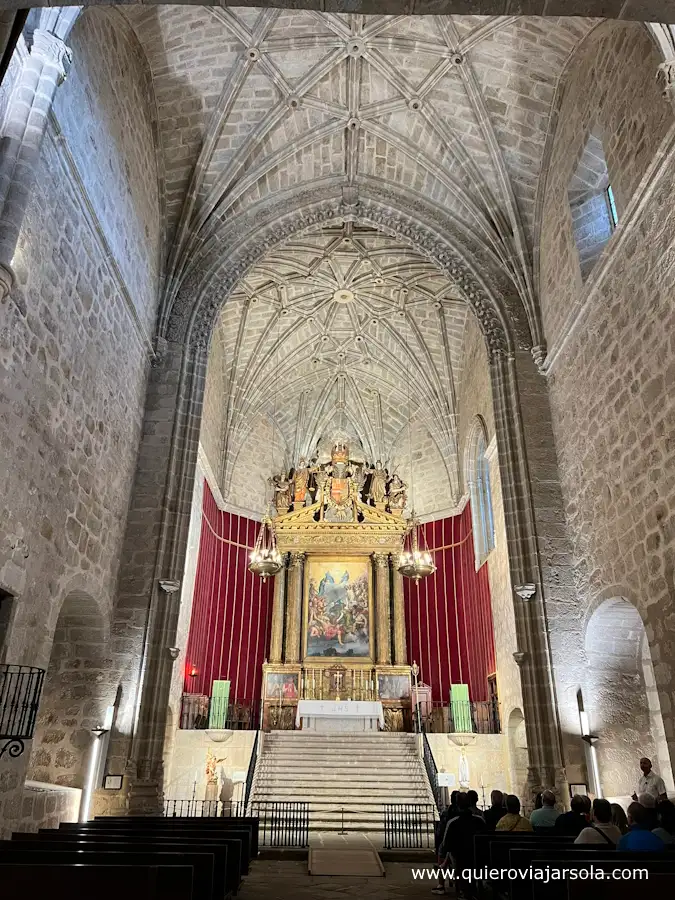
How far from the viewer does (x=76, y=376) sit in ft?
28.2

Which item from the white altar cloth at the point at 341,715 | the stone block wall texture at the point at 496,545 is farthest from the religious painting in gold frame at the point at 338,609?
the stone block wall texture at the point at 496,545

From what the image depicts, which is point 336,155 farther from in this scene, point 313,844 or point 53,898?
point 53,898

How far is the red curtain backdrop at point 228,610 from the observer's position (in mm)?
17141

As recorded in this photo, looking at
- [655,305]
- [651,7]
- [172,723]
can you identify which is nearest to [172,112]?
[655,305]

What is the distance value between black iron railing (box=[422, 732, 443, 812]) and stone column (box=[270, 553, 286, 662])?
6.18m

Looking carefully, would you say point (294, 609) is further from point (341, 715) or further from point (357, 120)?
point (357, 120)

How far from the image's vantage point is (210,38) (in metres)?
11.6

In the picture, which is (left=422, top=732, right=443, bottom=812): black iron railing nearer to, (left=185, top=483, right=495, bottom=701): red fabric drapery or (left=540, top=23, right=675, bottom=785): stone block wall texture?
(left=540, top=23, right=675, bottom=785): stone block wall texture

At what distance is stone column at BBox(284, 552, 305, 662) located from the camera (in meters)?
18.3

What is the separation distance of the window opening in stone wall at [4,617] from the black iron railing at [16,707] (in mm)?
195

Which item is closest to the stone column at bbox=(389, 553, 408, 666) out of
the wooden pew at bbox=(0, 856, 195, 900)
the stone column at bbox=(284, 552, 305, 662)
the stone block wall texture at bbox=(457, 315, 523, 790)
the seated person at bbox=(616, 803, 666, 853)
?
the stone column at bbox=(284, 552, 305, 662)

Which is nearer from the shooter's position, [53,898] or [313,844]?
[53,898]

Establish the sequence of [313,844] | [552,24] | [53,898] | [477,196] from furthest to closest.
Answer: [477,196]
[552,24]
[313,844]
[53,898]

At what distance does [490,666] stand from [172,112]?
1401cm
